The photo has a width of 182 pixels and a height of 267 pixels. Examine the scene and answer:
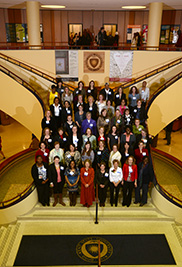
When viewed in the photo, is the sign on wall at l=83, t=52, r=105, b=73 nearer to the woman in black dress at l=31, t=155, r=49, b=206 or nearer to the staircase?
the woman in black dress at l=31, t=155, r=49, b=206

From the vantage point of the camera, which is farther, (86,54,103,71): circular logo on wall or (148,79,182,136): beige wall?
(86,54,103,71): circular logo on wall

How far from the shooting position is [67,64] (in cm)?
1284

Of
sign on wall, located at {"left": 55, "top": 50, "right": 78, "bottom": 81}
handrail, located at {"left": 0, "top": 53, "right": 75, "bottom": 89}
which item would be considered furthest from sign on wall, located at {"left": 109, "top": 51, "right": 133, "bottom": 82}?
handrail, located at {"left": 0, "top": 53, "right": 75, "bottom": 89}

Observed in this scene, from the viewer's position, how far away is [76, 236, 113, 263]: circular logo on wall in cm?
592

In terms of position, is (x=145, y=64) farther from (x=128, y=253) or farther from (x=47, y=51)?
(x=128, y=253)

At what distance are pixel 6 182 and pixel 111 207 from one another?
4.79 metres

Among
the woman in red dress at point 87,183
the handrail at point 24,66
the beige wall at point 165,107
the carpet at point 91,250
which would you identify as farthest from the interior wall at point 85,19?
the carpet at point 91,250

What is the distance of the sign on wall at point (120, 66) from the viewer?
12.7 metres

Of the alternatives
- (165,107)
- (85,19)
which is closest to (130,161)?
(165,107)

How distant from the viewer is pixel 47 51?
12594 millimetres

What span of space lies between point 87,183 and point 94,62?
763 centimetres

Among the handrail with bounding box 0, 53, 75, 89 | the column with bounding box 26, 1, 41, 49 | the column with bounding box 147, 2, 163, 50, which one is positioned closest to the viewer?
the handrail with bounding box 0, 53, 75, 89

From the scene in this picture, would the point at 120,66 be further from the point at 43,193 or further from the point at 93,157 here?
the point at 43,193

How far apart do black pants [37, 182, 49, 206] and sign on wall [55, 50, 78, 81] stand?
7348 mm
